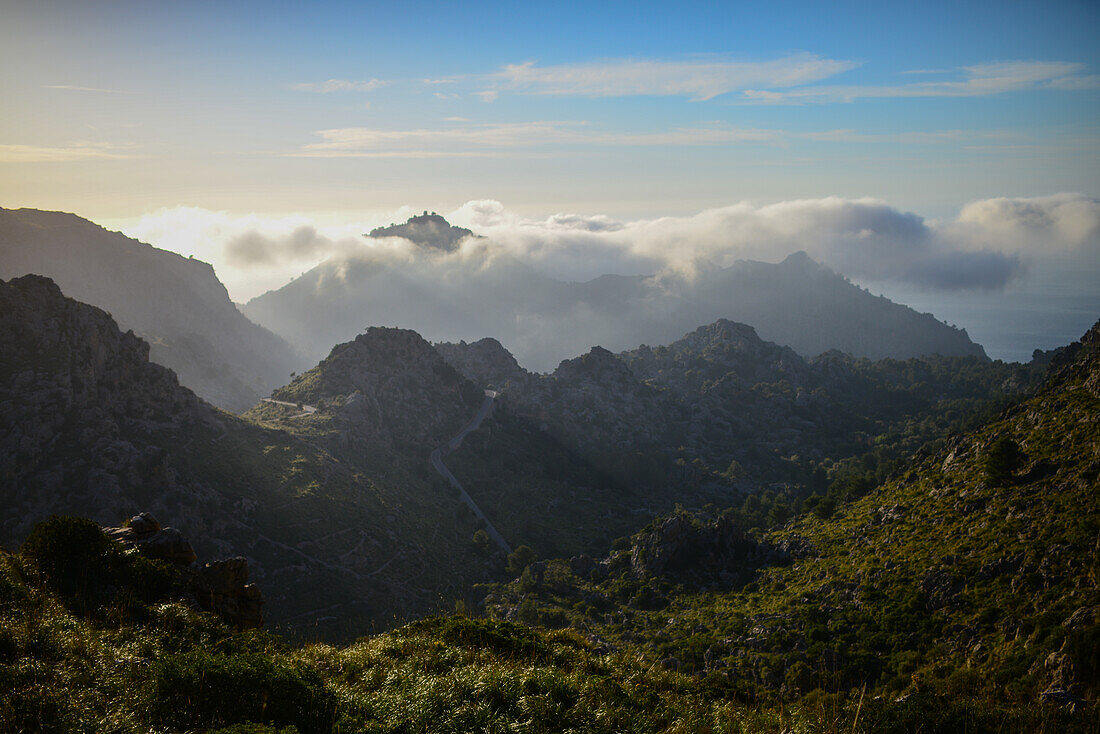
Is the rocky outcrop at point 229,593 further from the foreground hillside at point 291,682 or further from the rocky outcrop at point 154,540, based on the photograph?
the foreground hillside at point 291,682

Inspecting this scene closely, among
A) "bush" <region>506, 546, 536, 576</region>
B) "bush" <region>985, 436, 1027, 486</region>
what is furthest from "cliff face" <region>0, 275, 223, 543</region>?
"bush" <region>985, 436, 1027, 486</region>

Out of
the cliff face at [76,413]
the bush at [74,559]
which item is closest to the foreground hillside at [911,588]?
the bush at [74,559]

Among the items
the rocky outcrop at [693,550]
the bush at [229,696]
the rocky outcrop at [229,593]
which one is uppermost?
the bush at [229,696]

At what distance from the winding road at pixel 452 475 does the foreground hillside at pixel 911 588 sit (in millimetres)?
29294

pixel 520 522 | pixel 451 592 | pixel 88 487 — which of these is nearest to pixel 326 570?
pixel 451 592

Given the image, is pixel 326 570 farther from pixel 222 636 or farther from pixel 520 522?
pixel 222 636

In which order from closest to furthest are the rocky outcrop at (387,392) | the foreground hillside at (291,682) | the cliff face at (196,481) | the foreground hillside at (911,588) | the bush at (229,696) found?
the bush at (229,696) < the foreground hillside at (291,682) < the foreground hillside at (911,588) < the cliff face at (196,481) < the rocky outcrop at (387,392)

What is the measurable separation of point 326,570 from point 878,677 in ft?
252

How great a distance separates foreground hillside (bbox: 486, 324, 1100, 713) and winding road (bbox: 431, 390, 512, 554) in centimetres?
2929

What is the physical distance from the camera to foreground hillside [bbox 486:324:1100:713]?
37281 millimetres

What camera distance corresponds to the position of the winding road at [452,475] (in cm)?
12506

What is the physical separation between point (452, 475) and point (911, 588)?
4248 inches

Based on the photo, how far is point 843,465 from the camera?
175 m

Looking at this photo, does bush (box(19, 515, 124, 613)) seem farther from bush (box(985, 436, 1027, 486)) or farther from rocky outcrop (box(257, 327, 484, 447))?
rocky outcrop (box(257, 327, 484, 447))
